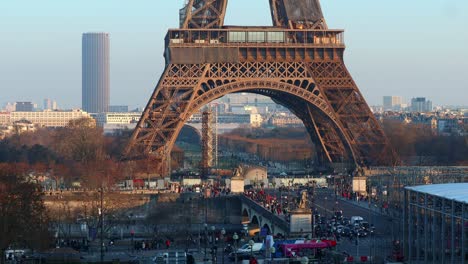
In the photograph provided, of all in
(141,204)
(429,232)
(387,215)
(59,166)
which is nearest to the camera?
(429,232)

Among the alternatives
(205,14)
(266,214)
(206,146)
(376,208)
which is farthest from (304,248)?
(206,146)

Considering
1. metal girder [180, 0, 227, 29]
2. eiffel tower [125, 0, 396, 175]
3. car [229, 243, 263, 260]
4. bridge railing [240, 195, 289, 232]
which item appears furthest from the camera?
metal girder [180, 0, 227, 29]

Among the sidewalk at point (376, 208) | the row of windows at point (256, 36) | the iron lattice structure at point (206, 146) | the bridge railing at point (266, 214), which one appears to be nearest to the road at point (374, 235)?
the sidewalk at point (376, 208)

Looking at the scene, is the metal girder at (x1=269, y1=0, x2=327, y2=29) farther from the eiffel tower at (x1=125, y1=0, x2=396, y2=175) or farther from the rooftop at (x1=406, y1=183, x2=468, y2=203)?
the rooftop at (x1=406, y1=183, x2=468, y2=203)

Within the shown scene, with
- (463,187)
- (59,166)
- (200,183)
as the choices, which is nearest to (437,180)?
(463,187)

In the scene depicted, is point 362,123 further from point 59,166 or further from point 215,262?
point 215,262

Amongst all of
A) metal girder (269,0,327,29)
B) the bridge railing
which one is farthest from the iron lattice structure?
the bridge railing
